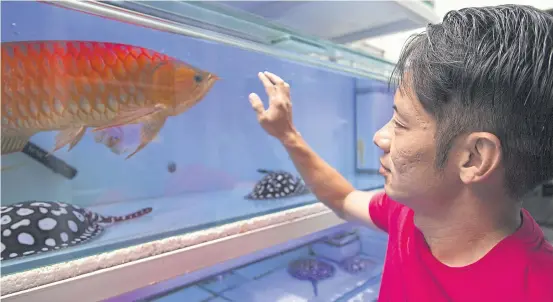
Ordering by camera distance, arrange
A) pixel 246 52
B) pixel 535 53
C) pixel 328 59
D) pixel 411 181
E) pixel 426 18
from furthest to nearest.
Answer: pixel 426 18 → pixel 328 59 → pixel 246 52 → pixel 411 181 → pixel 535 53

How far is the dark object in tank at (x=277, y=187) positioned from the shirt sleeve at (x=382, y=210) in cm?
69

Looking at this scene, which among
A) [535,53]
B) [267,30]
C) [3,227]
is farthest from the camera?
[267,30]

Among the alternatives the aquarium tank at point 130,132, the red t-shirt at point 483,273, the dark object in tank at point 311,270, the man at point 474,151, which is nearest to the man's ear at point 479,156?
the man at point 474,151

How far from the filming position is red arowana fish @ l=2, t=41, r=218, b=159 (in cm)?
80

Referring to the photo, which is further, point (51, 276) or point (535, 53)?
point (51, 276)

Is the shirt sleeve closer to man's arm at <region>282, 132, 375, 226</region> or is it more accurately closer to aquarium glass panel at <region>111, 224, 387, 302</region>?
man's arm at <region>282, 132, 375, 226</region>

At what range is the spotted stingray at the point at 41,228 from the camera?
722mm

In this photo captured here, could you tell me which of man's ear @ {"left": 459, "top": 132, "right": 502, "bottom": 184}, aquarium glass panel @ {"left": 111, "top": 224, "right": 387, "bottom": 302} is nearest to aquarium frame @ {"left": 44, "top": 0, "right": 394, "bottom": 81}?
man's ear @ {"left": 459, "top": 132, "right": 502, "bottom": 184}

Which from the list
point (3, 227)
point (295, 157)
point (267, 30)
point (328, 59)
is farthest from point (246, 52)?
point (3, 227)

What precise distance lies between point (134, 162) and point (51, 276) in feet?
2.36

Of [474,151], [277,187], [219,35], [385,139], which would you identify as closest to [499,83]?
[474,151]

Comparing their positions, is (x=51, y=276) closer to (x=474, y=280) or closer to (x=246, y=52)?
(x=474, y=280)

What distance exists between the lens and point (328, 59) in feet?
4.91

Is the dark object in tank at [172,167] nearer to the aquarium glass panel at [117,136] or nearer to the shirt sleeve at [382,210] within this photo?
the aquarium glass panel at [117,136]
